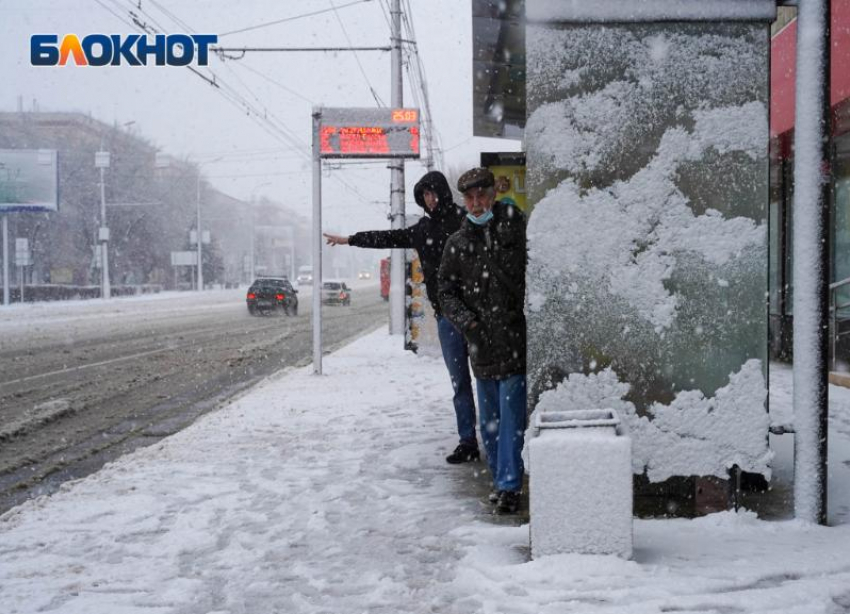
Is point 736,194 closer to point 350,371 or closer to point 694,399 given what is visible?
point 694,399

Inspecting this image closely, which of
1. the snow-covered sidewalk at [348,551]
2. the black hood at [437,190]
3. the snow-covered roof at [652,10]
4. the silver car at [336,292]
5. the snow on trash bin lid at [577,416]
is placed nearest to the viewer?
the snow-covered sidewalk at [348,551]

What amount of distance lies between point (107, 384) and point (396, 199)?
7.46 metres

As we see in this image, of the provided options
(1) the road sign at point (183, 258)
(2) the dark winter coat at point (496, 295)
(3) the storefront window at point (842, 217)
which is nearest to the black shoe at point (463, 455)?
(2) the dark winter coat at point (496, 295)

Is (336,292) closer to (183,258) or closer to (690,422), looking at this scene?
(183,258)

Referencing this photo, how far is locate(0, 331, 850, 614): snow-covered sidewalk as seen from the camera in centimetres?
339

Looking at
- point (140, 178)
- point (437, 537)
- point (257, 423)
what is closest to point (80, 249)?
point (140, 178)

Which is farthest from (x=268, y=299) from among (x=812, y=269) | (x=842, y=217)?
(x=812, y=269)

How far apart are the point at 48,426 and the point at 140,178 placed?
63851 mm

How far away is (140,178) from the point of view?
2675 inches

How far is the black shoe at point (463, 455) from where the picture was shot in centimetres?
594

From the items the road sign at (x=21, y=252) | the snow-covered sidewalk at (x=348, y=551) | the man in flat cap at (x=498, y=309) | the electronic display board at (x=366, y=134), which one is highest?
the electronic display board at (x=366, y=134)

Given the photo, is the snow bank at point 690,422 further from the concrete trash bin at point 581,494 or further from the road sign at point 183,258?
the road sign at point 183,258

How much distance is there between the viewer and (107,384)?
37.1ft

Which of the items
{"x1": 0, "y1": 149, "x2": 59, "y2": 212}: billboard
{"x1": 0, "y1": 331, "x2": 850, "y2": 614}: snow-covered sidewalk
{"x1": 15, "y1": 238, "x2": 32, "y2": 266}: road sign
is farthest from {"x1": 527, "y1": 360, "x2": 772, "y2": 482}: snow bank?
{"x1": 0, "y1": 149, "x2": 59, "y2": 212}: billboard
